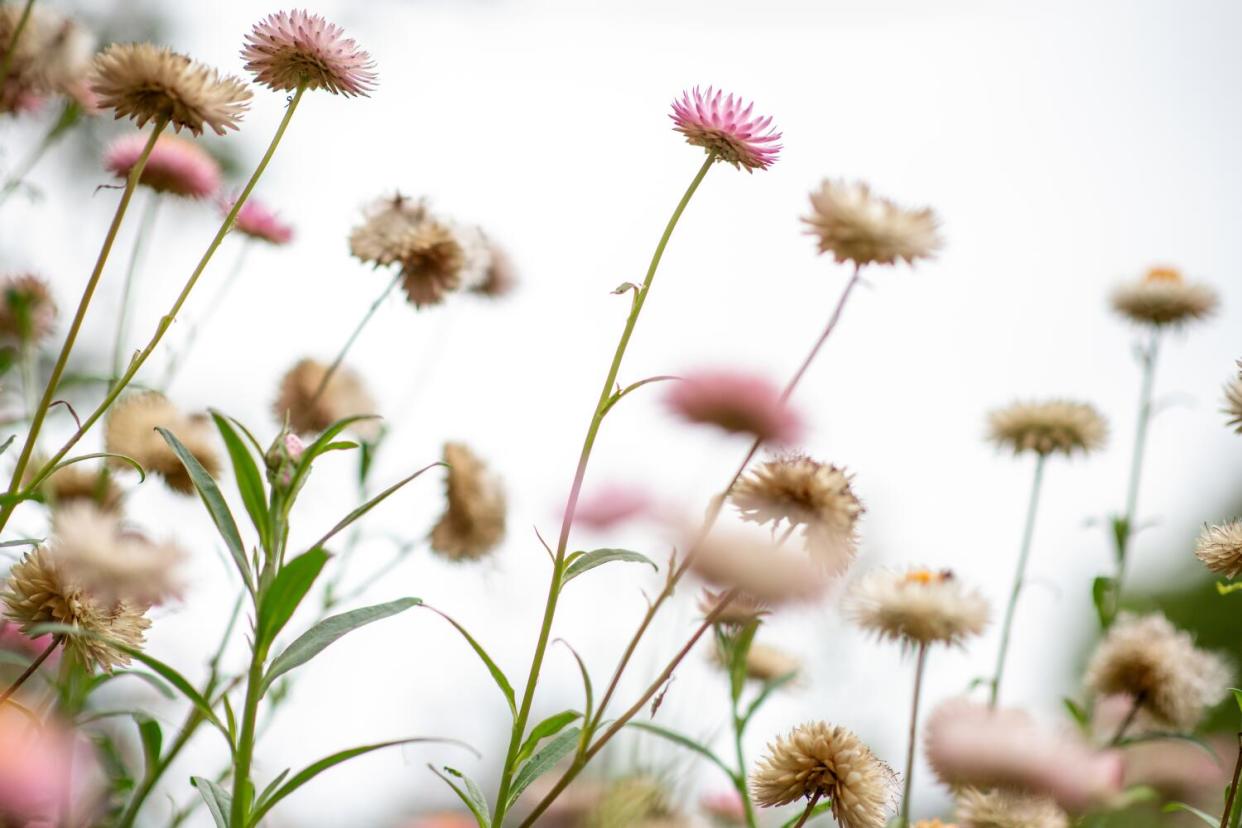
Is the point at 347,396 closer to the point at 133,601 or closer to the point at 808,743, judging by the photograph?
the point at 133,601

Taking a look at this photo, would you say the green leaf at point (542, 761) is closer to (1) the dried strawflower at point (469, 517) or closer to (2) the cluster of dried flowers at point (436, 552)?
(2) the cluster of dried flowers at point (436, 552)

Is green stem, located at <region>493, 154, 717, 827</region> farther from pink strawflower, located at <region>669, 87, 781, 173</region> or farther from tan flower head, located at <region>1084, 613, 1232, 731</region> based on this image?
tan flower head, located at <region>1084, 613, 1232, 731</region>

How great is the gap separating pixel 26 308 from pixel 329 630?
71 centimetres

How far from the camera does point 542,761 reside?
0.77 metres

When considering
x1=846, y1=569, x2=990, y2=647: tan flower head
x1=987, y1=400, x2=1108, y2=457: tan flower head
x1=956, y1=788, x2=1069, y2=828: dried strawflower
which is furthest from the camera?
x1=987, y1=400, x2=1108, y2=457: tan flower head

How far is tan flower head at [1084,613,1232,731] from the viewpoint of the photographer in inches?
52.3

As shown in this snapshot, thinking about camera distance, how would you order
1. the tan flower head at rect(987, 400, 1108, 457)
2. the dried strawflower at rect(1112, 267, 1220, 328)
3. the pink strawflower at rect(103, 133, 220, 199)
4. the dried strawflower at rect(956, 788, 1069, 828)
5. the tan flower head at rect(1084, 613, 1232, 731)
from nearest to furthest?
1. the dried strawflower at rect(956, 788, 1069, 828)
2. the pink strawflower at rect(103, 133, 220, 199)
3. the tan flower head at rect(1084, 613, 1232, 731)
4. the tan flower head at rect(987, 400, 1108, 457)
5. the dried strawflower at rect(1112, 267, 1220, 328)

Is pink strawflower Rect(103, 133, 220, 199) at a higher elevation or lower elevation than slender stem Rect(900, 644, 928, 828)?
higher

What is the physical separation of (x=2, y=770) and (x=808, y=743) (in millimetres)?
542

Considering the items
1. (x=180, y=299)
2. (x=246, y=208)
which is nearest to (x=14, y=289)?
(x=246, y=208)

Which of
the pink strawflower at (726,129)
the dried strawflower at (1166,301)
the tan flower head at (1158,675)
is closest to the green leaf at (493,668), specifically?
the pink strawflower at (726,129)

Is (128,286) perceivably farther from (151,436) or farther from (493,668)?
(493,668)

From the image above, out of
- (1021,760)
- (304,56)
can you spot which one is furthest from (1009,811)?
(304,56)

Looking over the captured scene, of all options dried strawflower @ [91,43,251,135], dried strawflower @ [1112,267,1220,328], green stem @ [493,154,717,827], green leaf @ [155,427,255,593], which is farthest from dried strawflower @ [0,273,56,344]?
dried strawflower @ [1112,267,1220,328]
